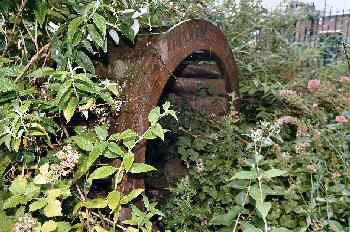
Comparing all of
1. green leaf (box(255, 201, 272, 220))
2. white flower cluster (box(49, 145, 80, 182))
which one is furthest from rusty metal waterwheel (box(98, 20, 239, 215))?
green leaf (box(255, 201, 272, 220))

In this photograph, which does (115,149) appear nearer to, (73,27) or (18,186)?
(18,186)

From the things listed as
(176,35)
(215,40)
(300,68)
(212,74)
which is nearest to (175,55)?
(176,35)

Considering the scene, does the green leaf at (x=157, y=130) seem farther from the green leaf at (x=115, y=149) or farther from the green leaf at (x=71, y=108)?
the green leaf at (x=71, y=108)

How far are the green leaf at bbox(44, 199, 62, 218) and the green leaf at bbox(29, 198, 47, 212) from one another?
2 cm

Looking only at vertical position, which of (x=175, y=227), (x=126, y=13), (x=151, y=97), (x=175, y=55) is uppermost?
(x=126, y=13)

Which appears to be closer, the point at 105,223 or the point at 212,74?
the point at 105,223

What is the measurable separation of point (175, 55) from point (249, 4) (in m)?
3.00

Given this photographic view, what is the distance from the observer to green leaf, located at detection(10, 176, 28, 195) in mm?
1594

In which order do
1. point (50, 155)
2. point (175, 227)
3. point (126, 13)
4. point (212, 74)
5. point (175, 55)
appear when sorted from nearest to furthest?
point (50, 155) < point (126, 13) < point (175, 55) < point (175, 227) < point (212, 74)

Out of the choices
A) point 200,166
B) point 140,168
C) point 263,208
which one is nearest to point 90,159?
point 140,168

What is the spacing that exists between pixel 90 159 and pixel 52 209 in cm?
22

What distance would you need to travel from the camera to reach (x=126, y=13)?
1969 mm

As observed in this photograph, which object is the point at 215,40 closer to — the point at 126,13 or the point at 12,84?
the point at 126,13

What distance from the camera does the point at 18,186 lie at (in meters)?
1.60
